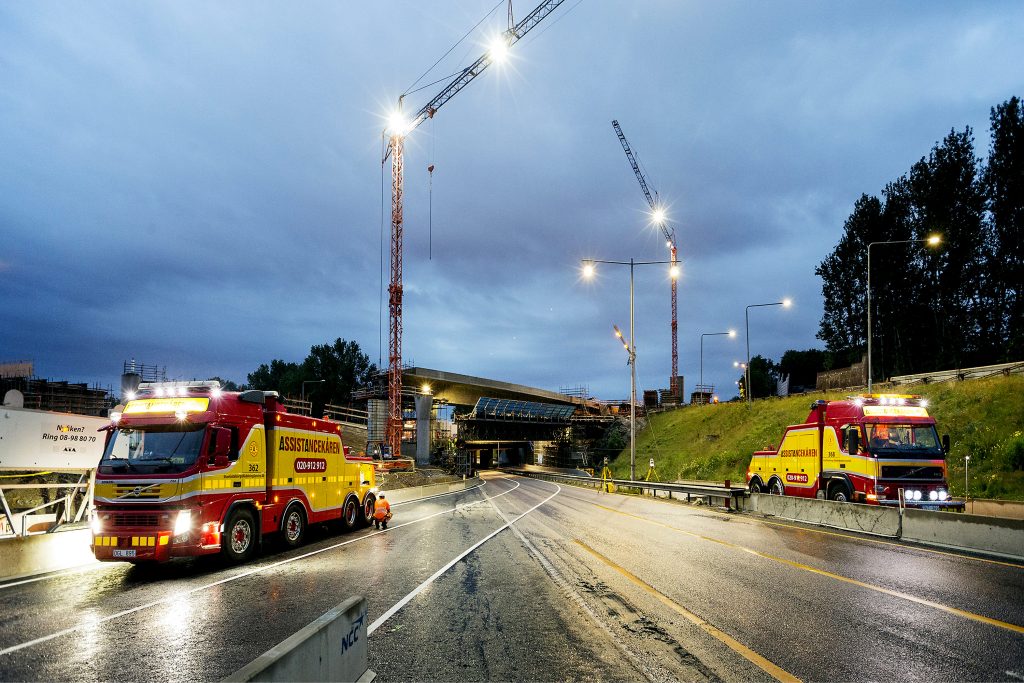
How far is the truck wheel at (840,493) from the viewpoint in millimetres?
18406

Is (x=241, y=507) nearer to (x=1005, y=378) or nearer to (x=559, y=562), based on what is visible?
(x=559, y=562)

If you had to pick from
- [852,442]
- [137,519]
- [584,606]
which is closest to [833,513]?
[852,442]

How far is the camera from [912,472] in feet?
55.8

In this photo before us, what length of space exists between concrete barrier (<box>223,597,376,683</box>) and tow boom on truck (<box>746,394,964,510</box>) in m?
15.9

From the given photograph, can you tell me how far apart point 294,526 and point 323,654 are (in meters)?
11.3

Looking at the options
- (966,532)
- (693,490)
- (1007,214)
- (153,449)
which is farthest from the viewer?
(1007,214)

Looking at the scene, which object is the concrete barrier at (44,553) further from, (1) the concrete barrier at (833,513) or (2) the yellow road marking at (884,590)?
(1) the concrete barrier at (833,513)

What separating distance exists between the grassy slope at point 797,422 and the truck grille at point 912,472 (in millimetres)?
10361

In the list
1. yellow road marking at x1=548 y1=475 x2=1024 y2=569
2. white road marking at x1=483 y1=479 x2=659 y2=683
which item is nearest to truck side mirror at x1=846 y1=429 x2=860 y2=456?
yellow road marking at x1=548 y1=475 x2=1024 y2=569

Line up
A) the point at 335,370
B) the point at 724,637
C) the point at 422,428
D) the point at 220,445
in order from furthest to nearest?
the point at 335,370 < the point at 422,428 < the point at 220,445 < the point at 724,637

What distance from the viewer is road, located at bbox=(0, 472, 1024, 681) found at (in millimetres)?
5836

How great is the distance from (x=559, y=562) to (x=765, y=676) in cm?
637

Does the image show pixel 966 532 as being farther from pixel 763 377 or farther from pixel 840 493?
pixel 763 377

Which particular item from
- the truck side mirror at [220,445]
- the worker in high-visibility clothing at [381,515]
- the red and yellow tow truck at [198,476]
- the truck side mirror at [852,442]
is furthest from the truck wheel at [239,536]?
the truck side mirror at [852,442]
